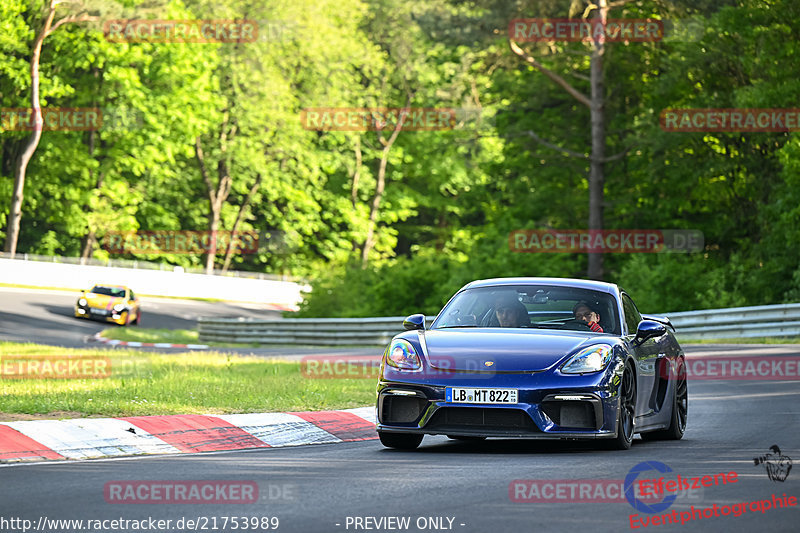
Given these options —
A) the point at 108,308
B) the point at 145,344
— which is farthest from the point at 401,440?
the point at 108,308

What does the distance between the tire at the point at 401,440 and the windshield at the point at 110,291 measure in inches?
1359

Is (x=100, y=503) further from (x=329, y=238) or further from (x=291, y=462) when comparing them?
(x=329, y=238)

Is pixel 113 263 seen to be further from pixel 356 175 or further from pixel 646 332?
pixel 646 332

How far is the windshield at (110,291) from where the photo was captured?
1727 inches

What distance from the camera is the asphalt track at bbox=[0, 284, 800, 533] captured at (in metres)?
6.85

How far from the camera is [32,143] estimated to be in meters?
56.8

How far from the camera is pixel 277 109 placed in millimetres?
70938

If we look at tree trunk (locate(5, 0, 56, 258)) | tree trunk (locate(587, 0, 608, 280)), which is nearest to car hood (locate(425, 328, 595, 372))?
tree trunk (locate(587, 0, 608, 280))

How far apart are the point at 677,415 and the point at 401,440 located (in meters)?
2.94

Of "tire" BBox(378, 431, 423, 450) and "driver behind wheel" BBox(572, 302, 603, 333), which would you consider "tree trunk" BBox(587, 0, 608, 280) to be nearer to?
"driver behind wheel" BBox(572, 302, 603, 333)

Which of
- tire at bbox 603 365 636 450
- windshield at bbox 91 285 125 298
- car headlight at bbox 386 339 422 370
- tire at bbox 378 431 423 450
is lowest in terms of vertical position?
windshield at bbox 91 285 125 298

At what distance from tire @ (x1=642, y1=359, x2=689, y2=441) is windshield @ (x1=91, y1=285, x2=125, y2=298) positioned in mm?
33612

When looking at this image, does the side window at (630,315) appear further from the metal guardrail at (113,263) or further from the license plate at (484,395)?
the metal guardrail at (113,263)

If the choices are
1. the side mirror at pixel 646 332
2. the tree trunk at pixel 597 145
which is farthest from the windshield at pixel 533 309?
the tree trunk at pixel 597 145
